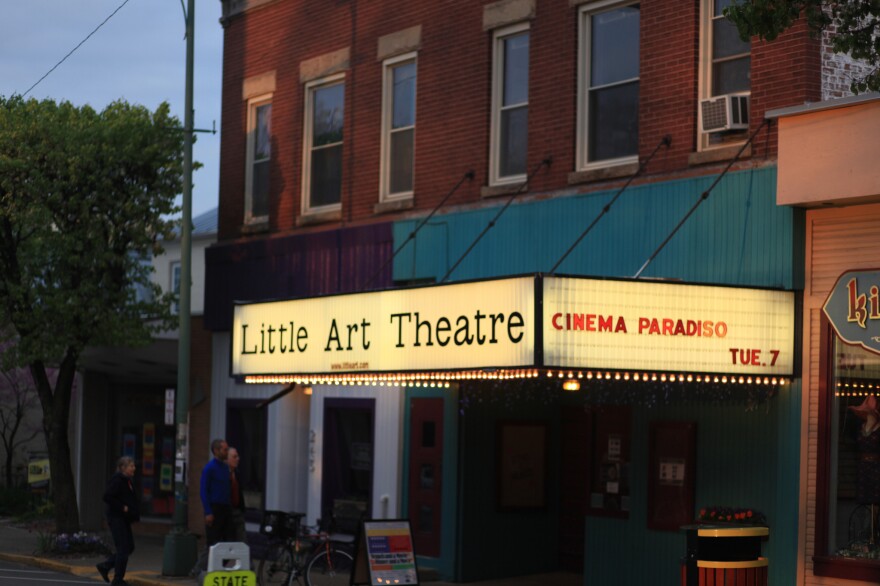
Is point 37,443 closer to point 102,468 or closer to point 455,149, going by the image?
point 102,468

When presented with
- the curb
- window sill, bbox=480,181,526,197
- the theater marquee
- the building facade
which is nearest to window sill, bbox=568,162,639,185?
window sill, bbox=480,181,526,197

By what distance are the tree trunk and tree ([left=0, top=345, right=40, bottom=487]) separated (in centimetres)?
1056

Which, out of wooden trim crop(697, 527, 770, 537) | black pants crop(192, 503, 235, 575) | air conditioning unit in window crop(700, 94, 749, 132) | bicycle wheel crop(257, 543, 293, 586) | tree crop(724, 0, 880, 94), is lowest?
bicycle wheel crop(257, 543, 293, 586)

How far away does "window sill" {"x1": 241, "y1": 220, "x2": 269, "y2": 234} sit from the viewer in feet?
75.0

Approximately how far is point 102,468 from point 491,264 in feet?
42.5

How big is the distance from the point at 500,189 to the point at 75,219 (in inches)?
309

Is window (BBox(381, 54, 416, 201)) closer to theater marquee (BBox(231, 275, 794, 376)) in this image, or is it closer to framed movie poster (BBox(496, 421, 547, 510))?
framed movie poster (BBox(496, 421, 547, 510))

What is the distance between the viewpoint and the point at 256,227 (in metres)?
23.0

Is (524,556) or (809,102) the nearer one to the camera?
(809,102)

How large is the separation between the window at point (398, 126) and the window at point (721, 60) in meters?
5.32

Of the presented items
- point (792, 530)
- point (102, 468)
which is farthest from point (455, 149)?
point (102, 468)

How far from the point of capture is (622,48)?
55.7ft

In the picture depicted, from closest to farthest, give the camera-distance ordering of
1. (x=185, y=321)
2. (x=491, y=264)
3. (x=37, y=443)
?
(x=491, y=264) → (x=185, y=321) → (x=37, y=443)

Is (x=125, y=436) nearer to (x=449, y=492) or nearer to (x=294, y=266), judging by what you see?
(x=294, y=266)
